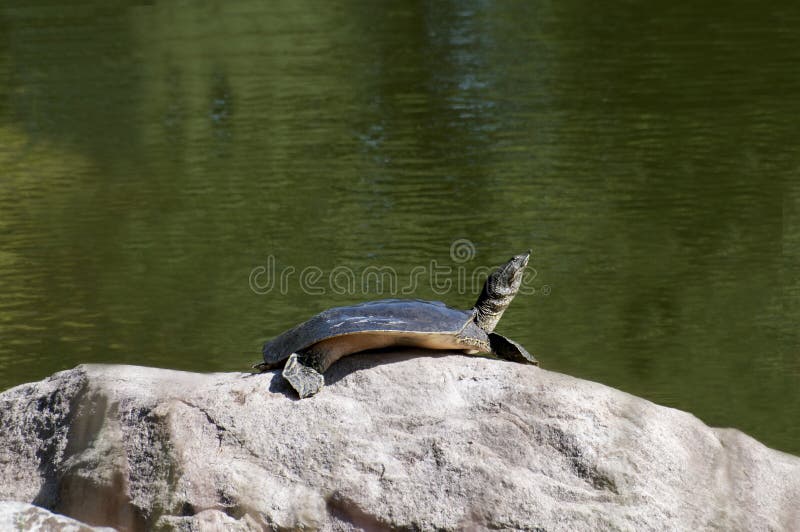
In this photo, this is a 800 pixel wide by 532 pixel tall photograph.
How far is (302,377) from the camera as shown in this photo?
3004 mm

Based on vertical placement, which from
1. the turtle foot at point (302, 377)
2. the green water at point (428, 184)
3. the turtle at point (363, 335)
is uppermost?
the turtle at point (363, 335)

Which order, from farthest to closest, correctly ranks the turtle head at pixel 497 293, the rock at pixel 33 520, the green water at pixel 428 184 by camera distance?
the green water at pixel 428 184 < the turtle head at pixel 497 293 < the rock at pixel 33 520

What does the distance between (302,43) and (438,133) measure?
338cm

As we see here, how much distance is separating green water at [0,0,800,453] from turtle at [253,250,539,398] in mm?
1780

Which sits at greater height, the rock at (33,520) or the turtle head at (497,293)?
the turtle head at (497,293)

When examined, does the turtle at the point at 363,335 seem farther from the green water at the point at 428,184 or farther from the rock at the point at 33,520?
the green water at the point at 428,184

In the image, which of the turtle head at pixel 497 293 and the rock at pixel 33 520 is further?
the turtle head at pixel 497 293

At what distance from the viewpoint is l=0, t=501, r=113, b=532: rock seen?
9.07 feet

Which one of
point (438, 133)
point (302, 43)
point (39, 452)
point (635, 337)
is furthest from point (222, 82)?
point (39, 452)

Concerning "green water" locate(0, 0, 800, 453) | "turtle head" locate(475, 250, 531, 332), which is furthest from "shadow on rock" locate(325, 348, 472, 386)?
"green water" locate(0, 0, 800, 453)

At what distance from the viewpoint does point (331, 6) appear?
1254cm

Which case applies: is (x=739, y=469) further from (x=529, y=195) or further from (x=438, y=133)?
(x=438, y=133)

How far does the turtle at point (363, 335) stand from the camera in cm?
302

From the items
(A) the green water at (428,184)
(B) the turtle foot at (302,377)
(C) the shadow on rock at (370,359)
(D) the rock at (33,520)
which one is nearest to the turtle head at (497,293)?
(C) the shadow on rock at (370,359)
